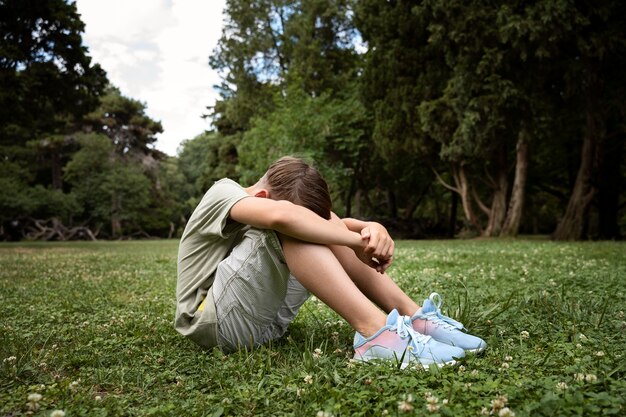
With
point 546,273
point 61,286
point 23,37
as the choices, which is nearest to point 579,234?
point 546,273

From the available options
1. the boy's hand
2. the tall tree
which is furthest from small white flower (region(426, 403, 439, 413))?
the tall tree

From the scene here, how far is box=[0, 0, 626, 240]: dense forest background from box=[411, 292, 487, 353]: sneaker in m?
12.5

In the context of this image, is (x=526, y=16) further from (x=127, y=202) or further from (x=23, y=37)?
(x=127, y=202)

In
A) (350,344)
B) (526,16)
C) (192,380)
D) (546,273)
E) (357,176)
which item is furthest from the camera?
(357,176)

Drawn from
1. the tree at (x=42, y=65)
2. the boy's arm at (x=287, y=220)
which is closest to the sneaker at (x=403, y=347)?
the boy's arm at (x=287, y=220)

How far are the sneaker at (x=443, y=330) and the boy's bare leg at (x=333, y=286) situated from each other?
362mm

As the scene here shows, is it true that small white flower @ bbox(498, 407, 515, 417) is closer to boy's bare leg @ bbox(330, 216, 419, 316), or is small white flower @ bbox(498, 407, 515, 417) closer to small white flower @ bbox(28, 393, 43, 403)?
boy's bare leg @ bbox(330, 216, 419, 316)

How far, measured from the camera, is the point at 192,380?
2.48 m

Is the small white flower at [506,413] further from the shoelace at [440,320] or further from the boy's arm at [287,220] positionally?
the boy's arm at [287,220]

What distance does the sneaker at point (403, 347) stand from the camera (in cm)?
242

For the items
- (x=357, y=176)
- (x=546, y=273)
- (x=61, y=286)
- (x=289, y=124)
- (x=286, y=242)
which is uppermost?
(x=289, y=124)

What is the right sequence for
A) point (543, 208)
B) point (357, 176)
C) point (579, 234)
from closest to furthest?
point (579, 234) < point (357, 176) < point (543, 208)

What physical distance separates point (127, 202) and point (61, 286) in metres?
29.6

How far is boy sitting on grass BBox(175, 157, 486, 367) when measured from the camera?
8.23 feet
